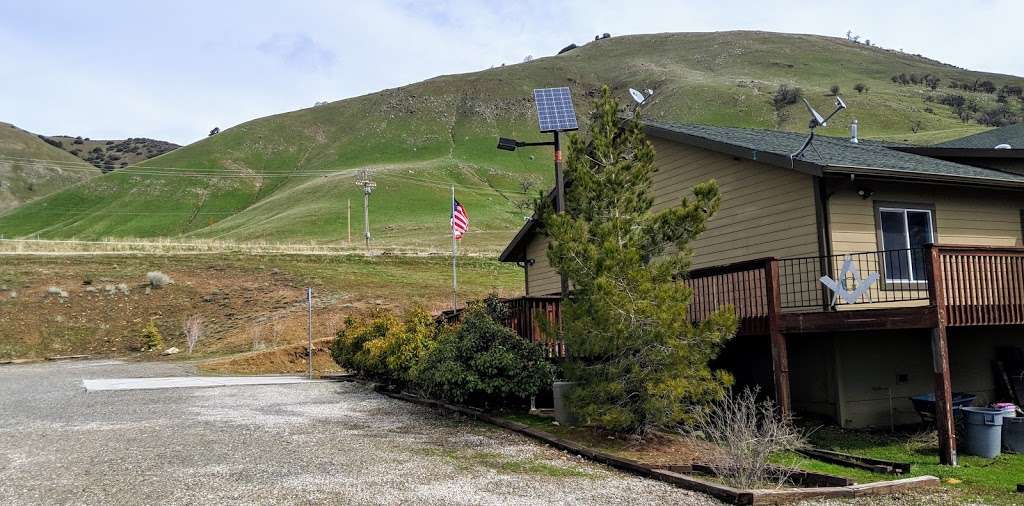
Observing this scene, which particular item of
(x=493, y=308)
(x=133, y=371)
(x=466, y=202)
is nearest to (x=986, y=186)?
(x=493, y=308)

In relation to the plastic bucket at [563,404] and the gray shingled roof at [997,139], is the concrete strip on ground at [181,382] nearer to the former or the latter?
the plastic bucket at [563,404]

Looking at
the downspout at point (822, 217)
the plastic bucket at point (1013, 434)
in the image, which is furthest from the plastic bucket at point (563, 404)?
the plastic bucket at point (1013, 434)

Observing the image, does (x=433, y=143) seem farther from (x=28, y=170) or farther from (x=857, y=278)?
(x=857, y=278)

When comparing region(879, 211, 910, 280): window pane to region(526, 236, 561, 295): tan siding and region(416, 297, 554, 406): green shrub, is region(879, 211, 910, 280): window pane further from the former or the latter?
region(526, 236, 561, 295): tan siding

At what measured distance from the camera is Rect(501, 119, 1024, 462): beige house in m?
11.1

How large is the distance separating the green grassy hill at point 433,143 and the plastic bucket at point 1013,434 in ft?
Result: 162

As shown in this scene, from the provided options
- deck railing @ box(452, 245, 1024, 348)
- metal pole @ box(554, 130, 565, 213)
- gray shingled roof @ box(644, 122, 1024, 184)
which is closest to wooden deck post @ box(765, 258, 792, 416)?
deck railing @ box(452, 245, 1024, 348)

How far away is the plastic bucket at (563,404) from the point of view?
11625 mm

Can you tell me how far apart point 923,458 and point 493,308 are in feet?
23.6

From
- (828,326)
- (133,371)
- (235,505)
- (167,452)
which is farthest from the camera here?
(133,371)

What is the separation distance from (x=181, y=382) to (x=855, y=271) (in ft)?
56.9

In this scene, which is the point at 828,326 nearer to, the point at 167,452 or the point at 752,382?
the point at 752,382

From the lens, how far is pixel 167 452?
9.87m

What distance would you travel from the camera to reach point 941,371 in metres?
9.94
